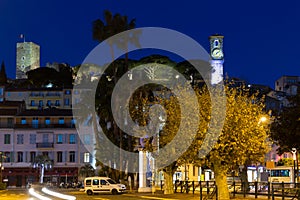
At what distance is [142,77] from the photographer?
62719 mm

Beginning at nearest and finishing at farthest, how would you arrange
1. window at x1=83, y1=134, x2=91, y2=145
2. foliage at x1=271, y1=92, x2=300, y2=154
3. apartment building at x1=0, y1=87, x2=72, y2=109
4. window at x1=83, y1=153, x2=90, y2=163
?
foliage at x1=271, y1=92, x2=300, y2=154
window at x1=83, y1=153, x2=90, y2=163
window at x1=83, y1=134, x2=91, y2=145
apartment building at x1=0, y1=87, x2=72, y2=109

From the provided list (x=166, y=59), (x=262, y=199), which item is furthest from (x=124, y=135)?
(x=262, y=199)

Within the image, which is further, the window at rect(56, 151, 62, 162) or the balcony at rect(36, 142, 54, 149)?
the window at rect(56, 151, 62, 162)

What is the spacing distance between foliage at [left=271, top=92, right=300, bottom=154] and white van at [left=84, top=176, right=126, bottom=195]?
1003 inches

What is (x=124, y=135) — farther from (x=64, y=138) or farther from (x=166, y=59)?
(x=64, y=138)

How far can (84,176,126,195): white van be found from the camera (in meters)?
56.7

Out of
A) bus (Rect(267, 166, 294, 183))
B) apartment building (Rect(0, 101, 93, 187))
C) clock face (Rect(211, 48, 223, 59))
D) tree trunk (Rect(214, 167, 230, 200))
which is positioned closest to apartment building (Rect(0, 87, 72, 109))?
apartment building (Rect(0, 101, 93, 187))

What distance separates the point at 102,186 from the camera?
189ft

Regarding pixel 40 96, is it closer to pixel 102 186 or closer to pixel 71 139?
pixel 71 139

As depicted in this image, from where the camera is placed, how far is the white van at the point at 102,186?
186 ft

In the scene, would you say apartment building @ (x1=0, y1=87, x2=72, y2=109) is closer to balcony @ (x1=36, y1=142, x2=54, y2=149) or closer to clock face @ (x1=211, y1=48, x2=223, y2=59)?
clock face @ (x1=211, y1=48, x2=223, y2=59)

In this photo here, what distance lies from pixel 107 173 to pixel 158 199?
2821 centimetres

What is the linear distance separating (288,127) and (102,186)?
28.9m

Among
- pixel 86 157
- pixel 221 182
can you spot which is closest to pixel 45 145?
pixel 86 157
